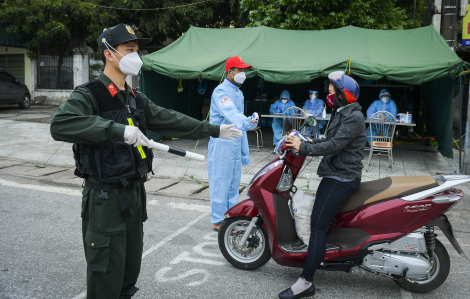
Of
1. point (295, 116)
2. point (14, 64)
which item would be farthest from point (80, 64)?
point (295, 116)

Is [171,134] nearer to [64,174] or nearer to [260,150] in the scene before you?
[64,174]

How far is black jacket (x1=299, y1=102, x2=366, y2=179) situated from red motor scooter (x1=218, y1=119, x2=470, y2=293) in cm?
20

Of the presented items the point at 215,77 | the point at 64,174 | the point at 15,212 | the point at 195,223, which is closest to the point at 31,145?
the point at 64,174

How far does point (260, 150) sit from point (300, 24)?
5.12m

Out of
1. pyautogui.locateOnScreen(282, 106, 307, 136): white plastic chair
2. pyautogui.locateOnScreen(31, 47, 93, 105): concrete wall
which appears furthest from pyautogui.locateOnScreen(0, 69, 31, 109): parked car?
pyautogui.locateOnScreen(282, 106, 307, 136): white plastic chair

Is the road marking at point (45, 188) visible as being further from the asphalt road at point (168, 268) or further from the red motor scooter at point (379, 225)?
the red motor scooter at point (379, 225)

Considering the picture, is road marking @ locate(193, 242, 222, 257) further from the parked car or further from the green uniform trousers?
the parked car

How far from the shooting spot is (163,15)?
16859mm

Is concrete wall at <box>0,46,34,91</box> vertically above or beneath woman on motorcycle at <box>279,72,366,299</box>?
above

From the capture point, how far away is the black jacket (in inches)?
123

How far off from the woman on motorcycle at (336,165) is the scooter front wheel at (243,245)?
0.52m

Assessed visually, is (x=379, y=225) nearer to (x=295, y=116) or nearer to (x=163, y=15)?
(x=295, y=116)

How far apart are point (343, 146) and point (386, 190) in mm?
506

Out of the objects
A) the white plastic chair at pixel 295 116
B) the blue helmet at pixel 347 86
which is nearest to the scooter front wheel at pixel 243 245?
the blue helmet at pixel 347 86
